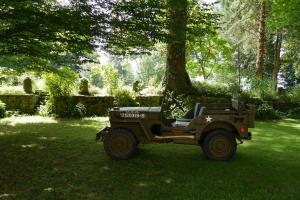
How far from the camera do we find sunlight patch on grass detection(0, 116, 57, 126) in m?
12.8

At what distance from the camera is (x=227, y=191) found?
564 cm

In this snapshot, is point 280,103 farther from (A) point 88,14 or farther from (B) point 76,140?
(A) point 88,14

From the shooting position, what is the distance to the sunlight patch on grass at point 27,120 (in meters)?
12.8

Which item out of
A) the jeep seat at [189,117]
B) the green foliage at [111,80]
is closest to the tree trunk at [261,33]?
the green foliage at [111,80]

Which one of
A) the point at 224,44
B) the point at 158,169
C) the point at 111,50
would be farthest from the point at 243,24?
the point at 158,169

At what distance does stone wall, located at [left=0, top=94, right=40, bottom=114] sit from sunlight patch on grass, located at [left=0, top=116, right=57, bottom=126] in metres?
1.02

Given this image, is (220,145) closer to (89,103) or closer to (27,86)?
(89,103)

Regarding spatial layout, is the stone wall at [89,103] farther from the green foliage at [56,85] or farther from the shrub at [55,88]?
the green foliage at [56,85]

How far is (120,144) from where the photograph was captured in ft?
24.1

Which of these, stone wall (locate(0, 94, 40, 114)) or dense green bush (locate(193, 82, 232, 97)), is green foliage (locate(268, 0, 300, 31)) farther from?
stone wall (locate(0, 94, 40, 114))

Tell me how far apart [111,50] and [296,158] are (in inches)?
196

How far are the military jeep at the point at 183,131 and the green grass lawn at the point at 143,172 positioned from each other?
0.27 meters

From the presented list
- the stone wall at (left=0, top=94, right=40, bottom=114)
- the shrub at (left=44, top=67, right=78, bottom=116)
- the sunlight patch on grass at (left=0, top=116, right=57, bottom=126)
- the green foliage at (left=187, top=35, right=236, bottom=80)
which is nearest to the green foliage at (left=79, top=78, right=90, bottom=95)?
the shrub at (left=44, top=67, right=78, bottom=116)

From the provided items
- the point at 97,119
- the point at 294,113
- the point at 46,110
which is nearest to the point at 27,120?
the point at 46,110
